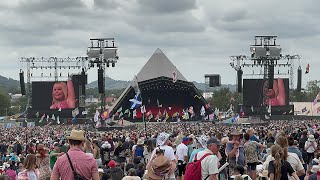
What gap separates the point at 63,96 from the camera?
2876 inches

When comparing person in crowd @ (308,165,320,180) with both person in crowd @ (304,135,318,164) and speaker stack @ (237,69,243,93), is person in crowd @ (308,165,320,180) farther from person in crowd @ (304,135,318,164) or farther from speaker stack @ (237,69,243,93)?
speaker stack @ (237,69,243,93)

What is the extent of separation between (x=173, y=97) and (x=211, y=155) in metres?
75.7

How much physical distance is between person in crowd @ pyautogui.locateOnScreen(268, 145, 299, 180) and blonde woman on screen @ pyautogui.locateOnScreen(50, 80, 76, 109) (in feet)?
217

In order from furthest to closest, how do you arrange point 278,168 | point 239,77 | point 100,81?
1. point 239,77
2. point 100,81
3. point 278,168

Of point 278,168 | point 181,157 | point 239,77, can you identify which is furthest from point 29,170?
point 239,77


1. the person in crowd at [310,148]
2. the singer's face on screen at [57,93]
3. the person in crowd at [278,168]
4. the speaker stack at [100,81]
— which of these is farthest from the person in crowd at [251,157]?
the singer's face on screen at [57,93]

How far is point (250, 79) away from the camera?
227 ft

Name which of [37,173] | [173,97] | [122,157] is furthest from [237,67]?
[37,173]

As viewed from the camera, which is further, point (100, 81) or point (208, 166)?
point (100, 81)

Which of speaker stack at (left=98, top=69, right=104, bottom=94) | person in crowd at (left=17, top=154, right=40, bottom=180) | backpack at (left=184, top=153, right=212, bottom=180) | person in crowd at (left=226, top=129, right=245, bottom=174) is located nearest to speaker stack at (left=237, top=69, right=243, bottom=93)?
speaker stack at (left=98, top=69, right=104, bottom=94)

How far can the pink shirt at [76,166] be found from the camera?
616cm

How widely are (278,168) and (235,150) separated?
3.15 metres

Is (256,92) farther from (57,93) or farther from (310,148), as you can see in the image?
(310,148)

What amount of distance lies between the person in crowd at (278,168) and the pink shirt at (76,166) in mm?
2207
